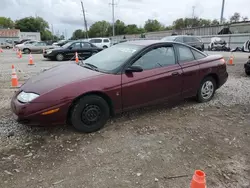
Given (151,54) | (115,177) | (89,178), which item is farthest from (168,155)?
(151,54)

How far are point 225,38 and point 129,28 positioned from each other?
254 ft

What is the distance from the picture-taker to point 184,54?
15.2ft

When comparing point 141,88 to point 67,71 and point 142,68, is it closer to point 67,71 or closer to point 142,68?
point 142,68

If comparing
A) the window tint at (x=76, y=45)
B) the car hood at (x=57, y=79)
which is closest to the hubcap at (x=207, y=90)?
the car hood at (x=57, y=79)

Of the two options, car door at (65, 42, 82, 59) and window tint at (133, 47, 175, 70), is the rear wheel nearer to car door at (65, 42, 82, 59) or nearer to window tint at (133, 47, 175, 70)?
car door at (65, 42, 82, 59)

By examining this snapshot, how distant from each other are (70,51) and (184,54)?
12.0 meters

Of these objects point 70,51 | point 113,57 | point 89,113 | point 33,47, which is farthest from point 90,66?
point 33,47

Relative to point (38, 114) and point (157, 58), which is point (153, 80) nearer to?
point (157, 58)

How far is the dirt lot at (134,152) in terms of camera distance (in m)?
2.49

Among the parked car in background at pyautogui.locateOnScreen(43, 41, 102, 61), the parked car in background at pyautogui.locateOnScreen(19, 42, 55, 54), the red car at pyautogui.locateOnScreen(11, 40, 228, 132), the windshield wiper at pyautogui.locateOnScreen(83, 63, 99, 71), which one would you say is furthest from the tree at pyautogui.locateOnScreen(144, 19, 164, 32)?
the windshield wiper at pyautogui.locateOnScreen(83, 63, 99, 71)

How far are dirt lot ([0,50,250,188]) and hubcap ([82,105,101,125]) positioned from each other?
0.23m

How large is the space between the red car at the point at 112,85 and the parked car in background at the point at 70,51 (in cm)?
1126

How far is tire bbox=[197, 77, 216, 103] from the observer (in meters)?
4.91

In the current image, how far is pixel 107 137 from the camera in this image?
3.44 m
